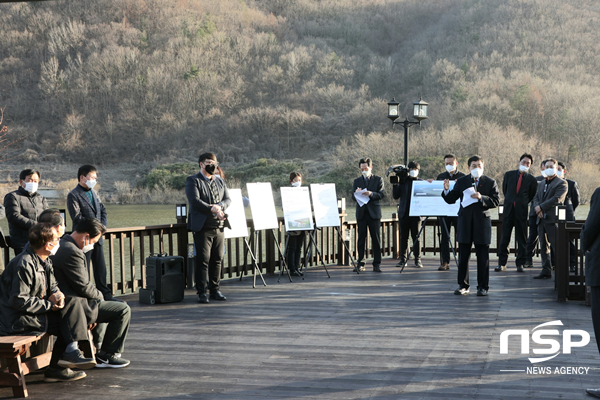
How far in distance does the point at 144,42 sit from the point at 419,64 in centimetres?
3188

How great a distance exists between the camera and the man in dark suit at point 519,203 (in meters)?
8.98

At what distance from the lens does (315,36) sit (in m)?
74.3

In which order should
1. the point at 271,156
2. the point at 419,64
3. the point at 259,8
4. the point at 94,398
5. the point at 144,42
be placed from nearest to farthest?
the point at 94,398 → the point at 271,156 → the point at 419,64 → the point at 144,42 → the point at 259,8

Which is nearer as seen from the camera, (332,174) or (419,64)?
(332,174)

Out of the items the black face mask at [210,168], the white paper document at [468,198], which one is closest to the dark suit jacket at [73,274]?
the black face mask at [210,168]

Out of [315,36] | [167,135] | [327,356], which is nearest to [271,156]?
[167,135]

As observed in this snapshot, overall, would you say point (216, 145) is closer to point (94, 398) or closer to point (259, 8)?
point (259, 8)

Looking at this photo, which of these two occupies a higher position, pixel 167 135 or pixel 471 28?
pixel 471 28

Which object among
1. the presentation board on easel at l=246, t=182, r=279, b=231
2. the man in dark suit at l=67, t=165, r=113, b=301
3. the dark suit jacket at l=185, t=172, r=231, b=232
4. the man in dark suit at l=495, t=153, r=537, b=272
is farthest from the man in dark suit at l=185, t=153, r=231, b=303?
the man in dark suit at l=495, t=153, r=537, b=272

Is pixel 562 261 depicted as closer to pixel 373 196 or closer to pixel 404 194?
pixel 373 196

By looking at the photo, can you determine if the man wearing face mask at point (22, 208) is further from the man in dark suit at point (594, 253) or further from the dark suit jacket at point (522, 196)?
the dark suit jacket at point (522, 196)

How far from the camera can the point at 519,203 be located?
353 inches

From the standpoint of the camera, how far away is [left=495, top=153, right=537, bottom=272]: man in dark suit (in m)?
8.98

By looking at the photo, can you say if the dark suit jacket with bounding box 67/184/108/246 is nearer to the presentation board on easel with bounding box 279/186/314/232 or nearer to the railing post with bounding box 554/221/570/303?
the presentation board on easel with bounding box 279/186/314/232
